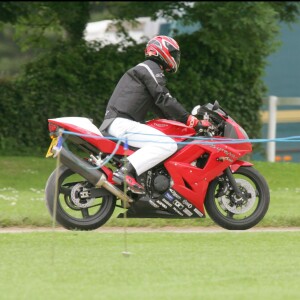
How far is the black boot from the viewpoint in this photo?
37.4ft

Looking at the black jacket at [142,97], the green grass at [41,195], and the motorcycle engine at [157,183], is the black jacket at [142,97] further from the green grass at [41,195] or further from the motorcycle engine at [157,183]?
the green grass at [41,195]

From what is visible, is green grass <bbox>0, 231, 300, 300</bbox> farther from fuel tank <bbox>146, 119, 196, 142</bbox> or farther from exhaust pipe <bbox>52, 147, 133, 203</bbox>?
fuel tank <bbox>146, 119, 196, 142</bbox>

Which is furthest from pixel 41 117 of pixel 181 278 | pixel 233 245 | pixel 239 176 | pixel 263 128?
pixel 181 278

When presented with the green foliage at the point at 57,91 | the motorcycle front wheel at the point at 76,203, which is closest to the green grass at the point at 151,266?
the motorcycle front wheel at the point at 76,203

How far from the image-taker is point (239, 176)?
12203 millimetres

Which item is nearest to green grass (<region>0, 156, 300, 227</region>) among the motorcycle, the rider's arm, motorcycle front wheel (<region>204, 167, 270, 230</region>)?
motorcycle front wheel (<region>204, 167, 270, 230</region>)

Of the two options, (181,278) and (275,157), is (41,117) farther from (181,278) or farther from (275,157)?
(181,278)

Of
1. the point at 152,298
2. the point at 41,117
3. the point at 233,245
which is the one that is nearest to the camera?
the point at 152,298

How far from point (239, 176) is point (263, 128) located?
40.3 feet

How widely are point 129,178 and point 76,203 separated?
588 millimetres

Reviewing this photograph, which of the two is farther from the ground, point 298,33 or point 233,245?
point 298,33

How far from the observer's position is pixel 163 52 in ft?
Answer: 38.8

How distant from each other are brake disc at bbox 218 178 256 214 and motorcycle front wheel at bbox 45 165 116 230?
1.17 metres

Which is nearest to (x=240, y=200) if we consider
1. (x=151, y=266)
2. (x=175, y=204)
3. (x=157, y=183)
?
(x=175, y=204)
